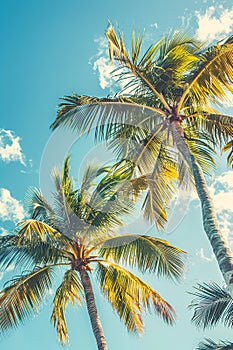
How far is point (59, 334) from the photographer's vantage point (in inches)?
481

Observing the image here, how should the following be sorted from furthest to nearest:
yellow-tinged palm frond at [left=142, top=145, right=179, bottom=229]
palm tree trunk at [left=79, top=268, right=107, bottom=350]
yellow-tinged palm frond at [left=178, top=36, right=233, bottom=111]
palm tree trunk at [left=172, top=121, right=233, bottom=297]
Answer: yellow-tinged palm frond at [left=142, top=145, right=179, bottom=229] < palm tree trunk at [left=79, top=268, right=107, bottom=350] < yellow-tinged palm frond at [left=178, top=36, right=233, bottom=111] < palm tree trunk at [left=172, top=121, right=233, bottom=297]

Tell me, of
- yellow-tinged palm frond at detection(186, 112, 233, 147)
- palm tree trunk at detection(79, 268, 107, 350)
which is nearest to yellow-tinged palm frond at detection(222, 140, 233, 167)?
yellow-tinged palm frond at detection(186, 112, 233, 147)

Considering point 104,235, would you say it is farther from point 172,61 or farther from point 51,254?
point 172,61

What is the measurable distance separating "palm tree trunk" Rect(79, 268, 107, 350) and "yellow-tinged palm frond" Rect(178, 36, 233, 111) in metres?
5.14

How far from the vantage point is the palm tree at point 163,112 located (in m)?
9.74

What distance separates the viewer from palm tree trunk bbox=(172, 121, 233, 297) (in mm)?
6731

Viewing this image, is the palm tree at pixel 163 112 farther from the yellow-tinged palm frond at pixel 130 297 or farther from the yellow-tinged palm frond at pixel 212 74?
the yellow-tinged palm frond at pixel 130 297

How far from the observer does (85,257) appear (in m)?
12.1

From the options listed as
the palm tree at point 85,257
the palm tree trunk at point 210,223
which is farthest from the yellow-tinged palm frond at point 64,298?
the palm tree trunk at point 210,223

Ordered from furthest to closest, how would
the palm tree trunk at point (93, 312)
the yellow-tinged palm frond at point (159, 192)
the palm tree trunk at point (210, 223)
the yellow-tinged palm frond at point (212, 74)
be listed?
the yellow-tinged palm frond at point (159, 192) → the palm tree trunk at point (93, 312) → the yellow-tinged palm frond at point (212, 74) → the palm tree trunk at point (210, 223)

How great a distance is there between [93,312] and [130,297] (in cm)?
136

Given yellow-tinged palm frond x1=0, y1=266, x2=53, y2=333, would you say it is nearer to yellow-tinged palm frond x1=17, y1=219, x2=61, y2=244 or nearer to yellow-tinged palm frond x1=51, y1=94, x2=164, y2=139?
yellow-tinged palm frond x1=17, y1=219, x2=61, y2=244

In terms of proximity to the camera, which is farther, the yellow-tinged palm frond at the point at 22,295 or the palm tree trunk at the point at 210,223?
the yellow-tinged palm frond at the point at 22,295

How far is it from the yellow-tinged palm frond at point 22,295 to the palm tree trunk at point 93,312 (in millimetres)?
917
